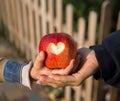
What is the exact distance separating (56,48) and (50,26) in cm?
196

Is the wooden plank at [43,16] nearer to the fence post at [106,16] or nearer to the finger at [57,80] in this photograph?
the fence post at [106,16]

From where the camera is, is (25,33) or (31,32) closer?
(31,32)

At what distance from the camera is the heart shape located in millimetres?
1724

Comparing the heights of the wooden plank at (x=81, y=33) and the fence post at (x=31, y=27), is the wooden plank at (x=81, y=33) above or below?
above

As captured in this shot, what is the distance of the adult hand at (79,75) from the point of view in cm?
173

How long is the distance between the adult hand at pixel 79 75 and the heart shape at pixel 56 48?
0.12m

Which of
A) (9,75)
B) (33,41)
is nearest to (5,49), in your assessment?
(33,41)

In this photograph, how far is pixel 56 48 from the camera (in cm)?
173

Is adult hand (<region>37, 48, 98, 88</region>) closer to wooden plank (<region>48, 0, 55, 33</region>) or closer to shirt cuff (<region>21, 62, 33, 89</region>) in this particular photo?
shirt cuff (<region>21, 62, 33, 89</region>)

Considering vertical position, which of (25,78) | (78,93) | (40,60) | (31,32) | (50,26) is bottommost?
(78,93)

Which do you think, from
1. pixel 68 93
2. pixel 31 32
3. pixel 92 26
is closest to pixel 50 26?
pixel 31 32

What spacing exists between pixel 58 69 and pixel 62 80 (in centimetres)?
8

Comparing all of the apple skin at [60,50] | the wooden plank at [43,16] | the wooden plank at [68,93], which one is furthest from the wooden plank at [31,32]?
the apple skin at [60,50]

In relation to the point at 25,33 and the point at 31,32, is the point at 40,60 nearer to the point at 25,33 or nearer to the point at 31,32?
the point at 31,32
